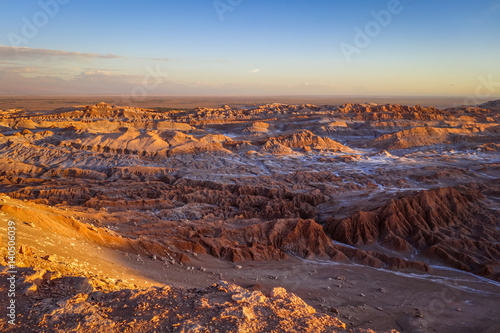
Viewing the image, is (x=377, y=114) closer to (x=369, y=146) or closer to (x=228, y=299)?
(x=369, y=146)

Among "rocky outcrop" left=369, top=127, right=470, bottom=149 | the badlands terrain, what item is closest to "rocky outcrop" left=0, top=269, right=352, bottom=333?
the badlands terrain

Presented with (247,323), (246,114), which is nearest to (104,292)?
(247,323)

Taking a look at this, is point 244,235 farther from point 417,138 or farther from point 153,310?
point 417,138

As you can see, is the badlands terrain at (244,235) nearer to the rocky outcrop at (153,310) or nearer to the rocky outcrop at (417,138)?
the rocky outcrop at (153,310)

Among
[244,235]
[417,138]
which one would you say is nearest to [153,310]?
[244,235]

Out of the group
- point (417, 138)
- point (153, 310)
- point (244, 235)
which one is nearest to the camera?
point (153, 310)

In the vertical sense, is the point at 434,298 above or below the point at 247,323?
below

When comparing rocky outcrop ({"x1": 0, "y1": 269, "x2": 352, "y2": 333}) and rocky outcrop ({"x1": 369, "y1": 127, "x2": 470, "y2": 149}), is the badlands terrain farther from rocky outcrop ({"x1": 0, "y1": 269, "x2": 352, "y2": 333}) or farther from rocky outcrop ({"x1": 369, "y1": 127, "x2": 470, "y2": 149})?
rocky outcrop ({"x1": 369, "y1": 127, "x2": 470, "y2": 149})

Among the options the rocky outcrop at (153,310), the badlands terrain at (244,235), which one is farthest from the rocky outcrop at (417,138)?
the rocky outcrop at (153,310)
